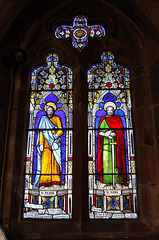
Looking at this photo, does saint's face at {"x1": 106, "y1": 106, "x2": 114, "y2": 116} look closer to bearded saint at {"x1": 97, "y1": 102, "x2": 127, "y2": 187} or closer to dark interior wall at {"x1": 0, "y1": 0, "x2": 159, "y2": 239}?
bearded saint at {"x1": 97, "y1": 102, "x2": 127, "y2": 187}

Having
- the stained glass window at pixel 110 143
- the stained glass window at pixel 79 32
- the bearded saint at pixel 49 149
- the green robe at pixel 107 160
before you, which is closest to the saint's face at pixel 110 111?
the stained glass window at pixel 110 143

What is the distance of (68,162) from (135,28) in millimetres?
2300

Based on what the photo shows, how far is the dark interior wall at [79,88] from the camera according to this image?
4.16 m

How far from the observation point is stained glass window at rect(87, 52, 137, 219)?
14.3 ft

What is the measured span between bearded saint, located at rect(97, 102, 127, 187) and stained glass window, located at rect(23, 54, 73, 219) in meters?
0.42

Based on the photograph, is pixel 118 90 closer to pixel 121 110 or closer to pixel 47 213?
pixel 121 110

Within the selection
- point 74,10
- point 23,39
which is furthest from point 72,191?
point 74,10

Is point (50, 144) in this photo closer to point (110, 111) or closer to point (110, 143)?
point (110, 143)

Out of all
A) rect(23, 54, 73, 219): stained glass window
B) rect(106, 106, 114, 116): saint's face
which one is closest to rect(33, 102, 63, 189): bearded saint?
rect(23, 54, 73, 219): stained glass window

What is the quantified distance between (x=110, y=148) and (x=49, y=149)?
83 centimetres

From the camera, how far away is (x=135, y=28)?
17.3ft

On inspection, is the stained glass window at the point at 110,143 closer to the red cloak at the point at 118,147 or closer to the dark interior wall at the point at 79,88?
the red cloak at the point at 118,147

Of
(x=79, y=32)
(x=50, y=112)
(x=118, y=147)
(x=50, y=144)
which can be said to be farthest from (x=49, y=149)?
(x=79, y=32)

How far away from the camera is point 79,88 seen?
496cm
